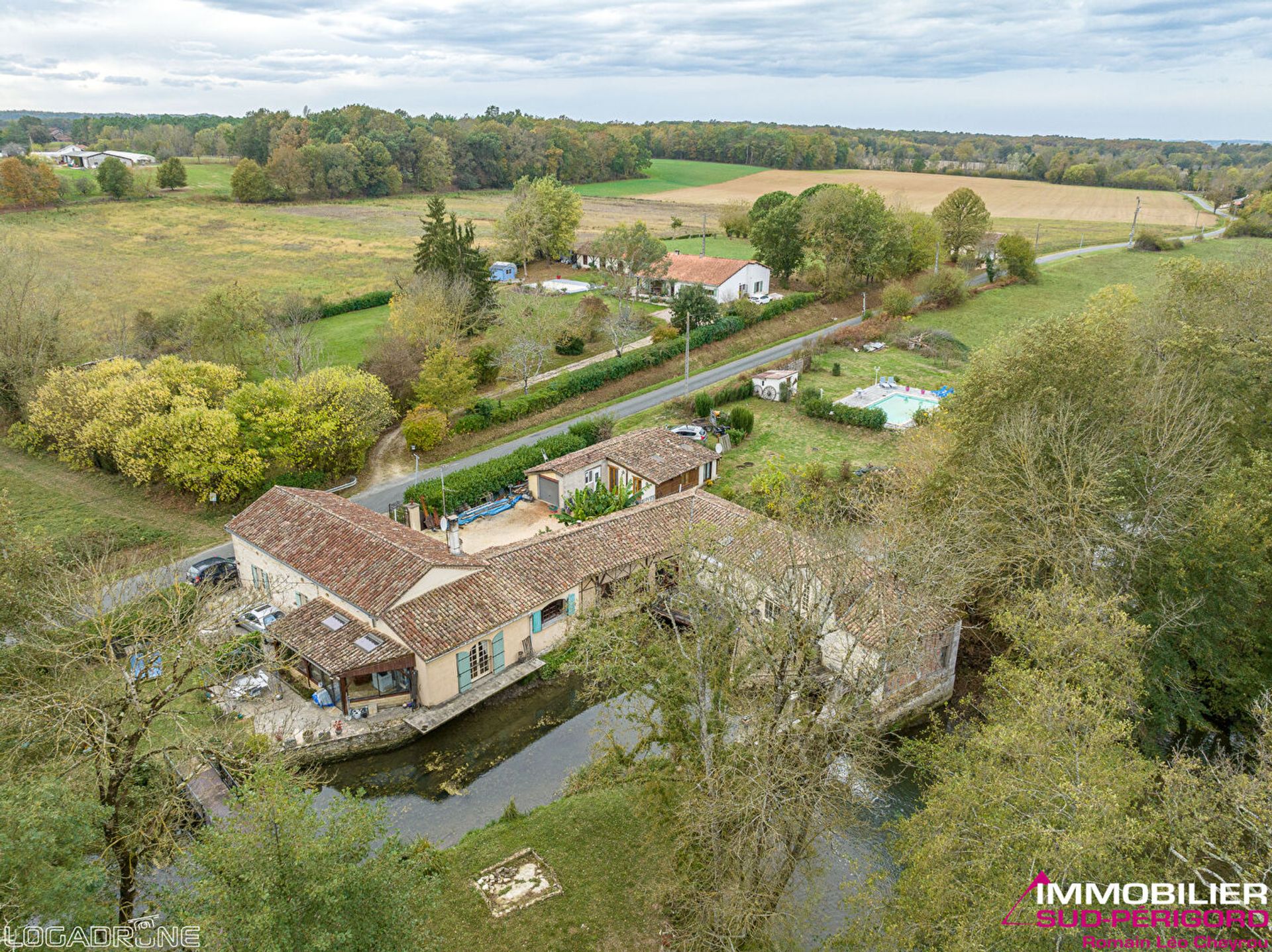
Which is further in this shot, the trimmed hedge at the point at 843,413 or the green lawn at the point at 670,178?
the green lawn at the point at 670,178

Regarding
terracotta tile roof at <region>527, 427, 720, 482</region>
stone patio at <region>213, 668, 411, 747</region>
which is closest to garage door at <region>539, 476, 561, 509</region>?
terracotta tile roof at <region>527, 427, 720, 482</region>

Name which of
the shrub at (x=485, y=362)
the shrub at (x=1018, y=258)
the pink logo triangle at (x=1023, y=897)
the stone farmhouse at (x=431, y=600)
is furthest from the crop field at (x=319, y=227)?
the pink logo triangle at (x=1023, y=897)

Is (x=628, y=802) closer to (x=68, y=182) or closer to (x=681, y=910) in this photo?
(x=681, y=910)

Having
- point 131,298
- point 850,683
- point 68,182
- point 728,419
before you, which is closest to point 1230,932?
point 850,683

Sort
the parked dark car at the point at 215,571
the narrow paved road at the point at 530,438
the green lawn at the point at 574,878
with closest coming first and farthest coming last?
the green lawn at the point at 574,878
the narrow paved road at the point at 530,438
the parked dark car at the point at 215,571

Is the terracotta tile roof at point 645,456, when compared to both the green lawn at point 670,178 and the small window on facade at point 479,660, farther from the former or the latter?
the green lawn at point 670,178

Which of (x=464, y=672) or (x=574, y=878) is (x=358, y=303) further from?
(x=574, y=878)
